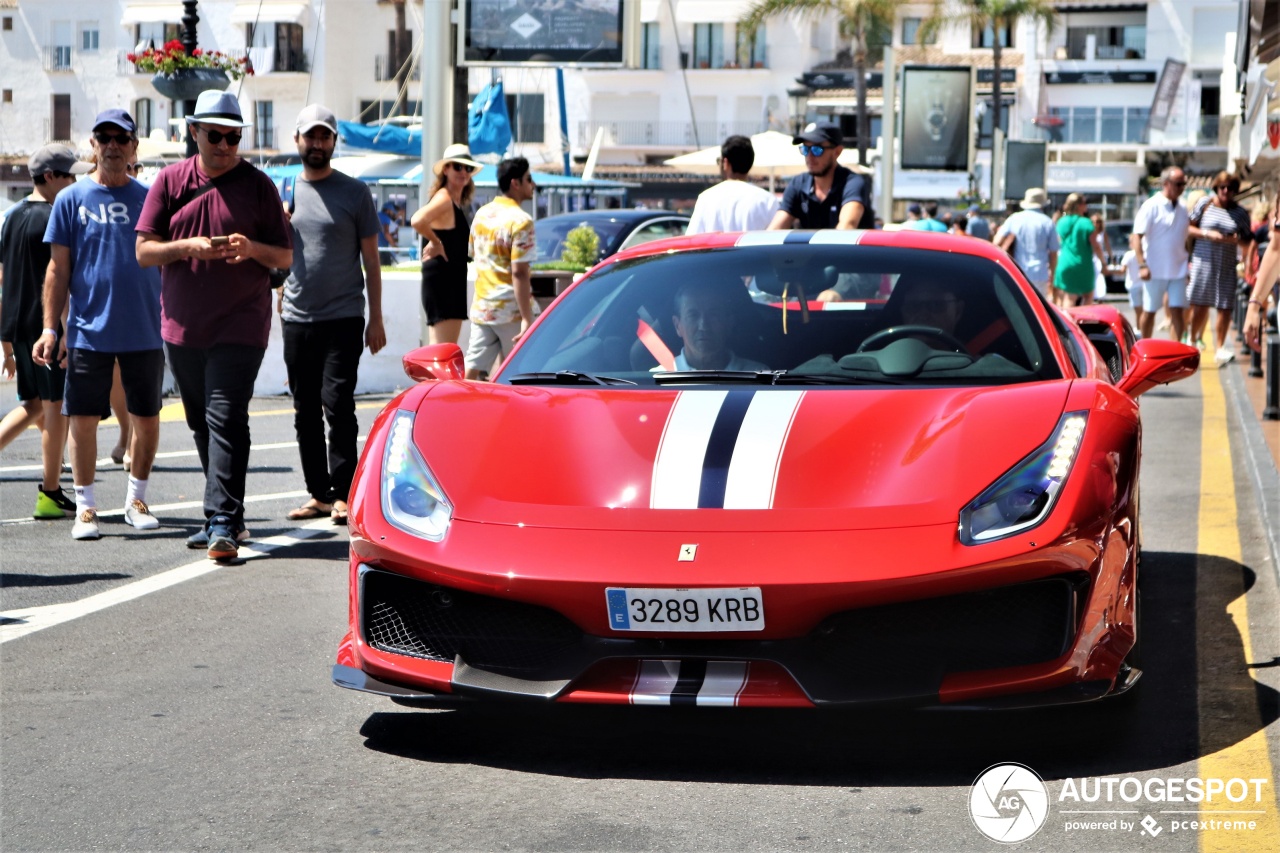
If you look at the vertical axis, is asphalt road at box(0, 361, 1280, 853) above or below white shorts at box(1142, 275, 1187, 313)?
below

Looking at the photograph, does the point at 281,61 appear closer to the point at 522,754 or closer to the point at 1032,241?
the point at 1032,241

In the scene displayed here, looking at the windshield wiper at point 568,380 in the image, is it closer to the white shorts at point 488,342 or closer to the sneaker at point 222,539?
the sneaker at point 222,539

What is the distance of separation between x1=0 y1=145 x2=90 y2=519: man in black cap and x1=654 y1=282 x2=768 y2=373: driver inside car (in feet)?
13.2

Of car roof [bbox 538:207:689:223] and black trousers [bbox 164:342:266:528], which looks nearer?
black trousers [bbox 164:342:266:528]

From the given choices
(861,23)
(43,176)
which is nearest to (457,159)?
(43,176)

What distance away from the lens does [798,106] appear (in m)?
66.2

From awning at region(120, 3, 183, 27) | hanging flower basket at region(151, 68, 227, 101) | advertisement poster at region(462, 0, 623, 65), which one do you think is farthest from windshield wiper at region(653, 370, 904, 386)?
awning at region(120, 3, 183, 27)

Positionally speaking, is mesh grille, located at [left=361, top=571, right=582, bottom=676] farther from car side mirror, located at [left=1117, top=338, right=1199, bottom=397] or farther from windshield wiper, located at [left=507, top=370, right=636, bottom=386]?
car side mirror, located at [left=1117, top=338, right=1199, bottom=397]

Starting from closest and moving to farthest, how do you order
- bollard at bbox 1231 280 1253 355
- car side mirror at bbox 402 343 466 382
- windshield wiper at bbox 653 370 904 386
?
windshield wiper at bbox 653 370 904 386, car side mirror at bbox 402 343 466 382, bollard at bbox 1231 280 1253 355

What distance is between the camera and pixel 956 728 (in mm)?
4379

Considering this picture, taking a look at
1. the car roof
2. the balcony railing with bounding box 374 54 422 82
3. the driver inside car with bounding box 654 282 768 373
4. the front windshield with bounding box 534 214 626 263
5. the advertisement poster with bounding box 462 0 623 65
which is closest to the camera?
the driver inside car with bounding box 654 282 768 373

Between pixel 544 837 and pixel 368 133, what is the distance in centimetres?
2839

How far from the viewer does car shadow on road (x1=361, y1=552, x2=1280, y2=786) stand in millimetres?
4070

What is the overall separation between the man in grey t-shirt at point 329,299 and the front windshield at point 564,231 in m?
8.96
